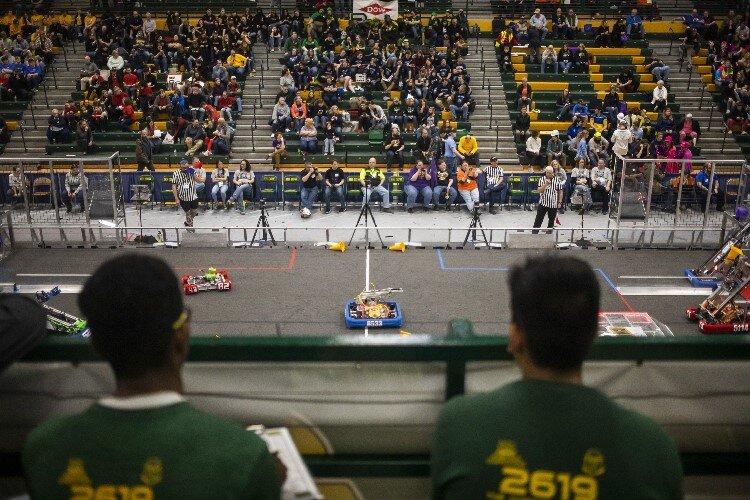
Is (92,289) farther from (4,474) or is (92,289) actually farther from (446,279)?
(446,279)

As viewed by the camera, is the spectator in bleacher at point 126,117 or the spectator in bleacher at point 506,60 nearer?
the spectator in bleacher at point 126,117

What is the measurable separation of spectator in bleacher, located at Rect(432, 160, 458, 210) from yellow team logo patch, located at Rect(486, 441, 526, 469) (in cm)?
1915

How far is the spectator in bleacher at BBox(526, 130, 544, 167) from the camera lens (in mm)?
23750

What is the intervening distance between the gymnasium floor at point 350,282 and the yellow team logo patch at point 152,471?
10.5 m

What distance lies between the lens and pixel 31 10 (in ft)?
108

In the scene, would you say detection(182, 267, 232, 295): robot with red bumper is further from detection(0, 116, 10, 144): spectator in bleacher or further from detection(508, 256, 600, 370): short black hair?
detection(0, 116, 10, 144): spectator in bleacher

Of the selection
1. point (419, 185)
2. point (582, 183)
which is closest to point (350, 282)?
point (419, 185)

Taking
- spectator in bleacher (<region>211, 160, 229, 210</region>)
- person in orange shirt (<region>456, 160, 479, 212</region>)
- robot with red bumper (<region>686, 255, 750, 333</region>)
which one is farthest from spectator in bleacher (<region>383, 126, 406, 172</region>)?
robot with red bumper (<region>686, 255, 750, 333</region>)

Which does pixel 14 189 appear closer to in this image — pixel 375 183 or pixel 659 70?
pixel 375 183

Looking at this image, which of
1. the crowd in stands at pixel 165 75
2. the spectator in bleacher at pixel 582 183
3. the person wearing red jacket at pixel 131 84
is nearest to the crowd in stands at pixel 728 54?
the spectator in bleacher at pixel 582 183

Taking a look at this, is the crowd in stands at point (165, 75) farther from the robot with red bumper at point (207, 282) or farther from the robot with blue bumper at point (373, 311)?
the robot with blue bumper at point (373, 311)

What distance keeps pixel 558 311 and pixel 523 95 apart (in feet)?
83.5

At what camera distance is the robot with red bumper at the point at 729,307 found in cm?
1255

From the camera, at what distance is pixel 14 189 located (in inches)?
767
